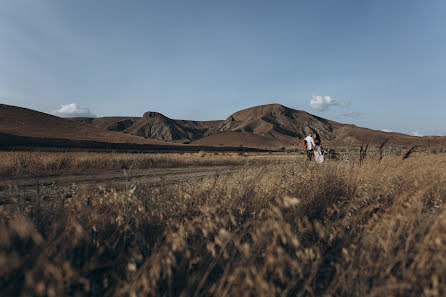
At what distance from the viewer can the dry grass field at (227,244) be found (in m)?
1.99

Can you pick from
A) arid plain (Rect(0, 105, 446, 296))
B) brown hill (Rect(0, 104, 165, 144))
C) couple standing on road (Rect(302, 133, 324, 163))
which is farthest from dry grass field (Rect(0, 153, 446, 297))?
brown hill (Rect(0, 104, 165, 144))

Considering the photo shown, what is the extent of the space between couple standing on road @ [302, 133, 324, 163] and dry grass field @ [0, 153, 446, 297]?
5.79 metres

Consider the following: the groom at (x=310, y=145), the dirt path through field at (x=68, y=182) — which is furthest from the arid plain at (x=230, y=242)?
the groom at (x=310, y=145)

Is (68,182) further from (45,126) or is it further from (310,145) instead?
(45,126)

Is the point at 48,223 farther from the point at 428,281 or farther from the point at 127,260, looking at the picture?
the point at 428,281

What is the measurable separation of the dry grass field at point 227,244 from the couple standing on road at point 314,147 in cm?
579

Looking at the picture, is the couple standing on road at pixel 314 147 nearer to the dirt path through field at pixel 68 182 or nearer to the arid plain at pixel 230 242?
the dirt path through field at pixel 68 182

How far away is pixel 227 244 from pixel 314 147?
10226 mm

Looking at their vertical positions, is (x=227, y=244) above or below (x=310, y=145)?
below

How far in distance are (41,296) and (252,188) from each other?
11.3 feet

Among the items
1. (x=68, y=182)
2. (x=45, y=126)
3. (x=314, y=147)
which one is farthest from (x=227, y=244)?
(x=45, y=126)

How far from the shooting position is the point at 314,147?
1192 cm

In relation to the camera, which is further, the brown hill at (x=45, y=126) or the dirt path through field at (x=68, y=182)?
the brown hill at (x=45, y=126)

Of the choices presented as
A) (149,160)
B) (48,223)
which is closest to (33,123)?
(149,160)
